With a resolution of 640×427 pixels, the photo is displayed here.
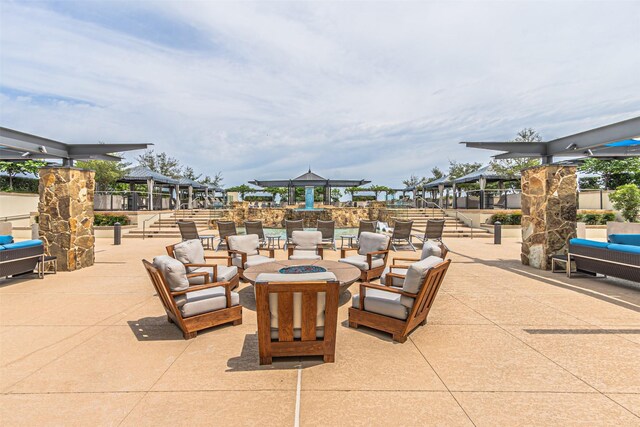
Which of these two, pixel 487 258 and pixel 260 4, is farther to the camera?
pixel 487 258

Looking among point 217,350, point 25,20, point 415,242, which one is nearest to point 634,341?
point 217,350

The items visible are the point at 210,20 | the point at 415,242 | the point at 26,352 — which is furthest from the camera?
the point at 415,242

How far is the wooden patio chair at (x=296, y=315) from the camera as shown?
256cm

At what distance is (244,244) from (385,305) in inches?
149

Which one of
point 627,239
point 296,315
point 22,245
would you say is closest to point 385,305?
point 296,315

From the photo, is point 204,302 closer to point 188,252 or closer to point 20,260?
point 188,252

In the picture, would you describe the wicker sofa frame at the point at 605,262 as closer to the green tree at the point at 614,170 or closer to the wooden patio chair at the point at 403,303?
the wooden patio chair at the point at 403,303

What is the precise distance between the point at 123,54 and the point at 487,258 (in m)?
12.9

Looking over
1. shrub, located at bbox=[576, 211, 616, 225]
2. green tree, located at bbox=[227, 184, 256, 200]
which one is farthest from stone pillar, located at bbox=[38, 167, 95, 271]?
green tree, located at bbox=[227, 184, 256, 200]

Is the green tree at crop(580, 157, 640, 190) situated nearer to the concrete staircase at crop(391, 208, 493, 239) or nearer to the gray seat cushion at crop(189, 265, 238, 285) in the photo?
the concrete staircase at crop(391, 208, 493, 239)

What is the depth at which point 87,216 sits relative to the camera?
24.2ft

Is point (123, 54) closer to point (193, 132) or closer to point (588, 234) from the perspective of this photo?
point (193, 132)

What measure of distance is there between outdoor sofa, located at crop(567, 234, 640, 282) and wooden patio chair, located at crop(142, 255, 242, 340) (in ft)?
21.2

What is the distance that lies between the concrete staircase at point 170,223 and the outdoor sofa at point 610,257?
44.7ft
